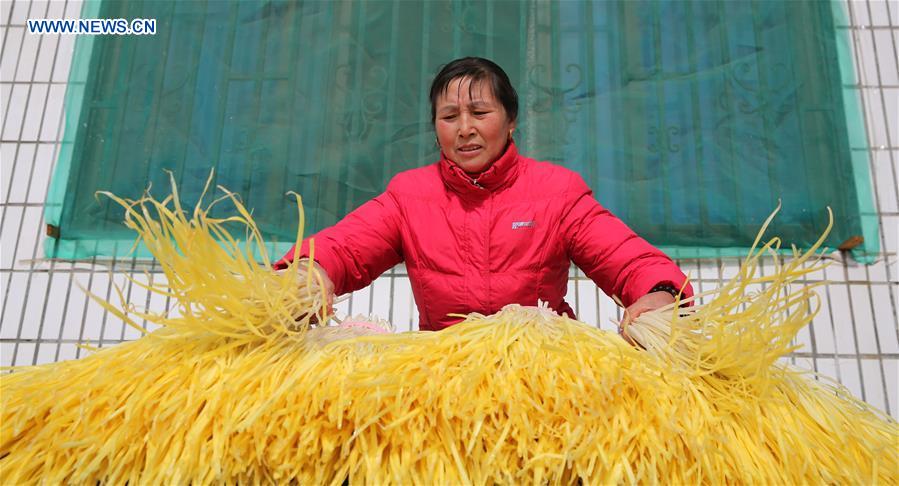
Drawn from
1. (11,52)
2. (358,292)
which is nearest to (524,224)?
(358,292)

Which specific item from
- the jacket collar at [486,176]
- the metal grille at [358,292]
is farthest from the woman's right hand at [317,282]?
the metal grille at [358,292]

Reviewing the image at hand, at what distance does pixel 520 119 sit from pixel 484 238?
88cm

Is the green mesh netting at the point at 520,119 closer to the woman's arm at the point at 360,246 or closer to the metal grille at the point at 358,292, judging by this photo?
the metal grille at the point at 358,292

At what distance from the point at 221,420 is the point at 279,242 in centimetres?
118

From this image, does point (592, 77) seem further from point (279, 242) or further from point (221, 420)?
point (221, 420)

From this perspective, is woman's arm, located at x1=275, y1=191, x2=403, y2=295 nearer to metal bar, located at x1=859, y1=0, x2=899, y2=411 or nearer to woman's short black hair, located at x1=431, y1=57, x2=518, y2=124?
woman's short black hair, located at x1=431, y1=57, x2=518, y2=124

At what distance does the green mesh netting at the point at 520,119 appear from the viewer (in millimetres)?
1681

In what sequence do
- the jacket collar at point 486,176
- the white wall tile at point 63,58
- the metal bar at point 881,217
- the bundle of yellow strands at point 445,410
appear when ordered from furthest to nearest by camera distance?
the white wall tile at point 63,58 → the metal bar at point 881,217 → the jacket collar at point 486,176 → the bundle of yellow strands at point 445,410

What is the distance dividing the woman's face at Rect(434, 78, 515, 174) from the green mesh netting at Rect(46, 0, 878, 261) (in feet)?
2.44

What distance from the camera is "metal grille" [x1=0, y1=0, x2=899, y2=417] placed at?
1609 mm

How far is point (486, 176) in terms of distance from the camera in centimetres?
97

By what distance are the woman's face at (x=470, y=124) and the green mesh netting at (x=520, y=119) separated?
74cm

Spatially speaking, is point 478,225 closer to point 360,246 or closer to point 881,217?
point 360,246

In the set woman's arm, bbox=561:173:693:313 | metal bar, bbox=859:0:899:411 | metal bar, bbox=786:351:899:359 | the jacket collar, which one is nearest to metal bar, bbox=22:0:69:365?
the jacket collar
